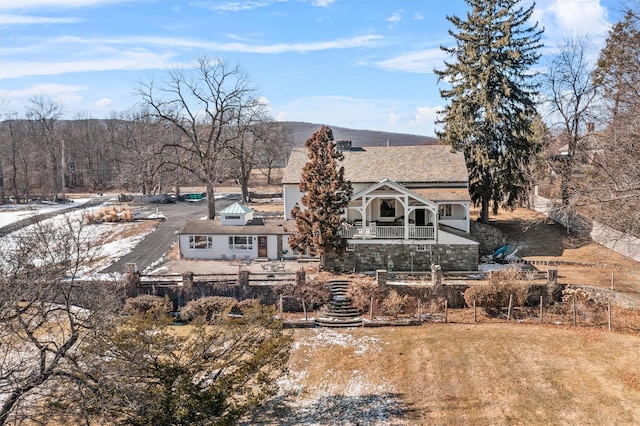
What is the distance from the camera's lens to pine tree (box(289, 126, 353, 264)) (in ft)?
88.1

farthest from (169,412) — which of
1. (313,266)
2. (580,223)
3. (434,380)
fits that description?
(580,223)

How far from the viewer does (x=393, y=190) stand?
91.5 feet

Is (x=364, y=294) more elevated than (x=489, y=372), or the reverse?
(x=364, y=294)

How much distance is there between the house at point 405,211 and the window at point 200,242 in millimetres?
5563

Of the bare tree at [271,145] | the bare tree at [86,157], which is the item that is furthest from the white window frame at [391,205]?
the bare tree at [86,157]

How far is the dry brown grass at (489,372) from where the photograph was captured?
1504cm

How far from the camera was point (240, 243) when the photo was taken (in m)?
30.5

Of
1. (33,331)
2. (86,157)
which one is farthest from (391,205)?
(86,157)

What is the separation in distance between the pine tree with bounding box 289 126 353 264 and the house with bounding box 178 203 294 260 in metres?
2.97

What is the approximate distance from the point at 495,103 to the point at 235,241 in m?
20.1

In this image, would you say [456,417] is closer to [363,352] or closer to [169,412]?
[363,352]

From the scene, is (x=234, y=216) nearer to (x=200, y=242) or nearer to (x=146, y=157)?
(x=200, y=242)

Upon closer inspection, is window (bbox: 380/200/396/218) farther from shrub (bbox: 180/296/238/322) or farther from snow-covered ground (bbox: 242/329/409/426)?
snow-covered ground (bbox: 242/329/409/426)

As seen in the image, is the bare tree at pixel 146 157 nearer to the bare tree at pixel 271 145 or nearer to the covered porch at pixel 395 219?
the bare tree at pixel 271 145
